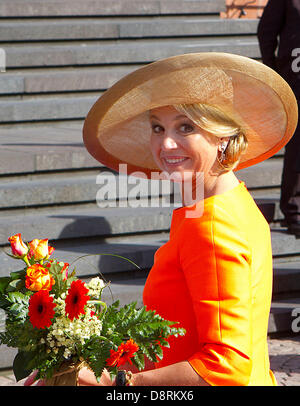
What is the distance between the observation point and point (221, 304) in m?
1.77

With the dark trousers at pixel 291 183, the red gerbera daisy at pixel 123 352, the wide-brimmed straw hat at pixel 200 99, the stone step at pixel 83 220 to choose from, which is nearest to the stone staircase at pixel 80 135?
the stone step at pixel 83 220

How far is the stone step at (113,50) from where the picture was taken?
27.1 feet

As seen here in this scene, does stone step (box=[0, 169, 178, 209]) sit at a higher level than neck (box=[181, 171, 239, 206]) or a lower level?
lower

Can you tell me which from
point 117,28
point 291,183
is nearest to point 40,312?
point 291,183

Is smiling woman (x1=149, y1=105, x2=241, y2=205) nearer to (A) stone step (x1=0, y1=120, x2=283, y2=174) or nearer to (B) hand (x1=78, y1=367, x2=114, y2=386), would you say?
(B) hand (x1=78, y1=367, x2=114, y2=386)

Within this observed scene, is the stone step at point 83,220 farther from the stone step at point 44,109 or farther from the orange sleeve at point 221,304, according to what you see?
the orange sleeve at point 221,304

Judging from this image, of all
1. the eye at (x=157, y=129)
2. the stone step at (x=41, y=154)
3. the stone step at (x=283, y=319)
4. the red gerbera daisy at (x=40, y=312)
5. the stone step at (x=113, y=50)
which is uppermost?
the eye at (x=157, y=129)

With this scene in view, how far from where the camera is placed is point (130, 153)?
2.49 meters

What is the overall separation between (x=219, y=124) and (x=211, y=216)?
268 millimetres

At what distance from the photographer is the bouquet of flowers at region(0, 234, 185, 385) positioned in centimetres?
181

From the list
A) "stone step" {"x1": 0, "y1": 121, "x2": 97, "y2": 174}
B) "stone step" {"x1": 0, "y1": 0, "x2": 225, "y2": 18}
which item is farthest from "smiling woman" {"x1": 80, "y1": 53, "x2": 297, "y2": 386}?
"stone step" {"x1": 0, "y1": 0, "x2": 225, "y2": 18}

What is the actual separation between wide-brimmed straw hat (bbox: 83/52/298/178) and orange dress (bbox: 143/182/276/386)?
0.79ft
